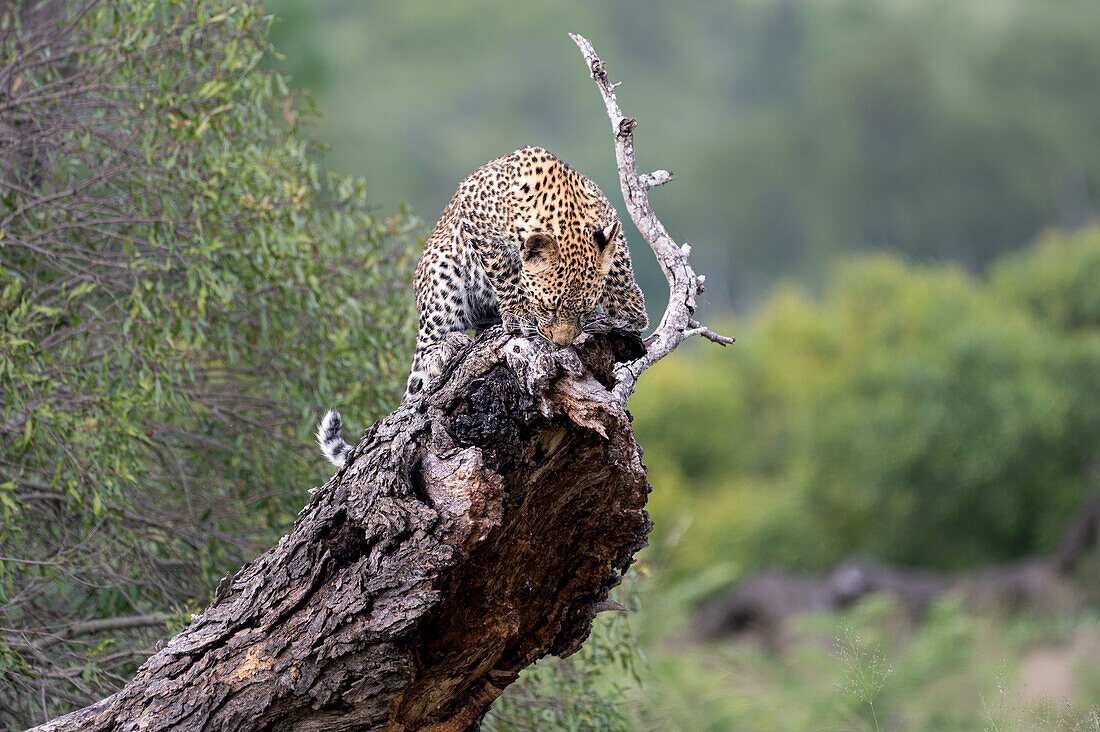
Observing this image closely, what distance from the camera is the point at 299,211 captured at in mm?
7223

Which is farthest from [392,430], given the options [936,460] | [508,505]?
[936,460]

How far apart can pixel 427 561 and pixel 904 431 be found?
21.2 metres

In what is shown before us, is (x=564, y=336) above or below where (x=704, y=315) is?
below

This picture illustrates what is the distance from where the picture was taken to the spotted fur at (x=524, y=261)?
443 centimetres

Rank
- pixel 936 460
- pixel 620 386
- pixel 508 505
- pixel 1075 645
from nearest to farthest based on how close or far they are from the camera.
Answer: pixel 508 505
pixel 620 386
pixel 1075 645
pixel 936 460

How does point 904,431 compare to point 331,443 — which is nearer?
point 331,443

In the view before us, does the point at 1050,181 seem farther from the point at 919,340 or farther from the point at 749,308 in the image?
the point at 919,340

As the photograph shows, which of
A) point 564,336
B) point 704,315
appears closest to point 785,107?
point 704,315

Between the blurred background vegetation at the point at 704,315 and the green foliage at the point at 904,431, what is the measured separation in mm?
96

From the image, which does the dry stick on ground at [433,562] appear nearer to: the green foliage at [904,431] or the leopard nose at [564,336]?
the leopard nose at [564,336]

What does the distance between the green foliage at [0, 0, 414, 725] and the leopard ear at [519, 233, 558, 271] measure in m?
2.07

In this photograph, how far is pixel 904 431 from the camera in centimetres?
2344

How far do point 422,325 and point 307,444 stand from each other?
6.37 ft

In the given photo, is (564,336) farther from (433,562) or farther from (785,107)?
(785,107)
